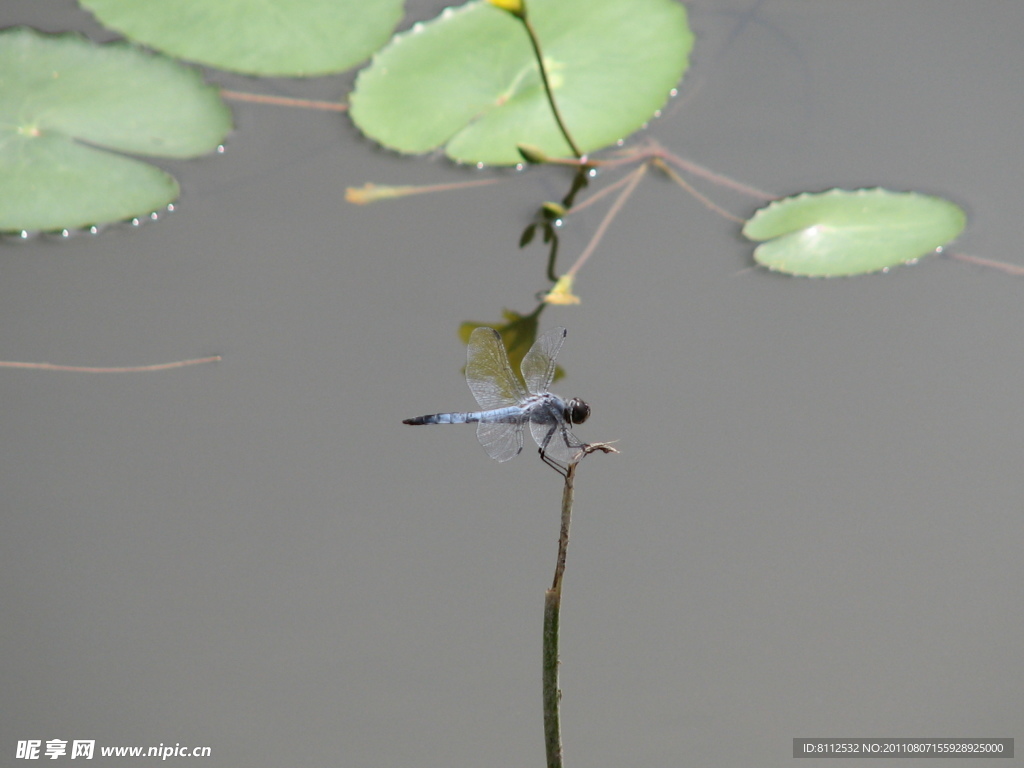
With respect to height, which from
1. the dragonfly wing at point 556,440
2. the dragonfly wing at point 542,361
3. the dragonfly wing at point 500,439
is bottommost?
the dragonfly wing at point 500,439

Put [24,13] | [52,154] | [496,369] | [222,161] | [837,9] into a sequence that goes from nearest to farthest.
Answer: [496,369], [52,154], [222,161], [24,13], [837,9]

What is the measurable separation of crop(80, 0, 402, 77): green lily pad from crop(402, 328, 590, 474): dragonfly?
36.9 inches

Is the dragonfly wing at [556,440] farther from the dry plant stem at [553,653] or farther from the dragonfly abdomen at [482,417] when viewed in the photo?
the dry plant stem at [553,653]

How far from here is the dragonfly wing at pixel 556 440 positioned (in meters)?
1.22

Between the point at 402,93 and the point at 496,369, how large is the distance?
2.95 ft

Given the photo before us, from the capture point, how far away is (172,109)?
6.06 ft

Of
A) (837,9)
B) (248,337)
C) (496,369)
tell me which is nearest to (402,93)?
(248,337)

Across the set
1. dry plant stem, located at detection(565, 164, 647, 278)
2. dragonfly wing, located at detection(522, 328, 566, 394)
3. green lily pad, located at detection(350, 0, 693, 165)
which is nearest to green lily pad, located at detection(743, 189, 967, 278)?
dry plant stem, located at detection(565, 164, 647, 278)

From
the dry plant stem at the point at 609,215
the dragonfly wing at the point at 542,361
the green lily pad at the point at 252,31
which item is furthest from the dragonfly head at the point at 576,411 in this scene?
the green lily pad at the point at 252,31

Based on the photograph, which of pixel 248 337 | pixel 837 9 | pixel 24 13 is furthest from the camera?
pixel 837 9

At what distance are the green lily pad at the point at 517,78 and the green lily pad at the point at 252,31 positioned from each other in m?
0.10

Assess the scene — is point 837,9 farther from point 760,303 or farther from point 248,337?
point 248,337

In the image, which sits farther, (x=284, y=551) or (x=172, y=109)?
(x=172, y=109)

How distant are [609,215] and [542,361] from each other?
0.68 metres
